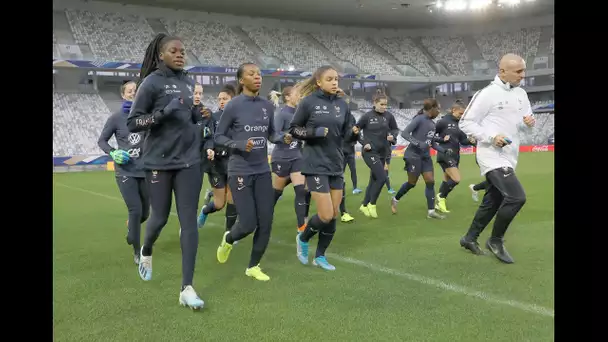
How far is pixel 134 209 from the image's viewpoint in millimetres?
6168

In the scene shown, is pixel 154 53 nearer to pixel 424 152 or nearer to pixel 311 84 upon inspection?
pixel 311 84

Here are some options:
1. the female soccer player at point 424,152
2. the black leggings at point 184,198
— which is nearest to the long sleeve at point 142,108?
the black leggings at point 184,198

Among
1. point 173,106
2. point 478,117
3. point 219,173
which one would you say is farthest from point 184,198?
point 478,117

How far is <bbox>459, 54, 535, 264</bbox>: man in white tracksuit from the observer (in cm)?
584

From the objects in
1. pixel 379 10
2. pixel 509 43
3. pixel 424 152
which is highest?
pixel 379 10

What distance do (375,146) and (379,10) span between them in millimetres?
32225

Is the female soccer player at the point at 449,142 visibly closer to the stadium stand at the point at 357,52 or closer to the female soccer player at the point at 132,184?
the female soccer player at the point at 132,184

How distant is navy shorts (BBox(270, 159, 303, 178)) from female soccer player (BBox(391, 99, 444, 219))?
255cm

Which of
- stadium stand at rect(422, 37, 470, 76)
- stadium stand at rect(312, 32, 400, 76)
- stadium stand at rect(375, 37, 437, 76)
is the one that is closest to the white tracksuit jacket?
stadium stand at rect(312, 32, 400, 76)

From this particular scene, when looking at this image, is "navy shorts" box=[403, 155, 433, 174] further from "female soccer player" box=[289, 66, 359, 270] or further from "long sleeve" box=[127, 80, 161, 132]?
"long sleeve" box=[127, 80, 161, 132]

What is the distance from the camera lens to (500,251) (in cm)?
602

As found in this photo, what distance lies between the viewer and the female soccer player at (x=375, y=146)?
9641 millimetres

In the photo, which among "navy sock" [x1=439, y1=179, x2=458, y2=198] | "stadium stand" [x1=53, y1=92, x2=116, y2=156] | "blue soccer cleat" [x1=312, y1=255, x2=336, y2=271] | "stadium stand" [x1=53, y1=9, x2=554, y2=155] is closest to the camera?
"blue soccer cleat" [x1=312, y1=255, x2=336, y2=271]

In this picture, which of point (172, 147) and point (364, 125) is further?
point (364, 125)
